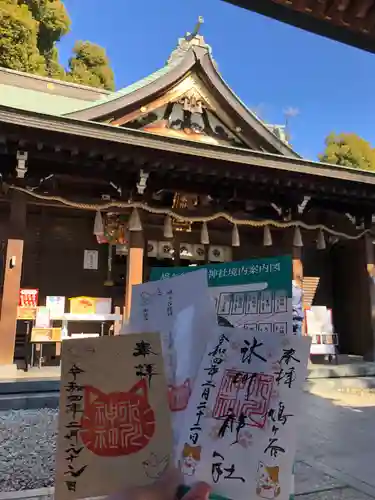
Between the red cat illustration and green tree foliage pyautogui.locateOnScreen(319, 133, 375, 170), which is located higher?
green tree foliage pyautogui.locateOnScreen(319, 133, 375, 170)

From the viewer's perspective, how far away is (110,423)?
1702 mm

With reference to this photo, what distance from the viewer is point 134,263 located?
334 inches

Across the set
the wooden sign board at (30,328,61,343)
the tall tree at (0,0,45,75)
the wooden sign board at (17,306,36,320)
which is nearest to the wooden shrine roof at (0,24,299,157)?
the wooden sign board at (17,306,36,320)

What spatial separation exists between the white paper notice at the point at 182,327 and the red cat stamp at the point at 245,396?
0.48 feet

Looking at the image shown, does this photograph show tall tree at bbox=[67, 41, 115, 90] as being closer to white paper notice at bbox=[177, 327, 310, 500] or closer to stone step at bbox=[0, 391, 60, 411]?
stone step at bbox=[0, 391, 60, 411]

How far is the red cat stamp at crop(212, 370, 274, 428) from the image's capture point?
1573 millimetres

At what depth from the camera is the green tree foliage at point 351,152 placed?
30203 millimetres

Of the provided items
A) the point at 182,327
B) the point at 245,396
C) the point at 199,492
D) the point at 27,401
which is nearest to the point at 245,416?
the point at 245,396

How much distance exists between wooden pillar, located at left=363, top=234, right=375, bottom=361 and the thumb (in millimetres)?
9402

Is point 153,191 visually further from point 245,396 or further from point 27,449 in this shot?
point 245,396

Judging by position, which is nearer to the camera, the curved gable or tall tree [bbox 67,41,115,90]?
the curved gable

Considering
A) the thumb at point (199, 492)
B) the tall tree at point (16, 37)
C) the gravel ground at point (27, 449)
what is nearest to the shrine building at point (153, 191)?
the gravel ground at point (27, 449)

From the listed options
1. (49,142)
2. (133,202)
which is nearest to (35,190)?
(49,142)

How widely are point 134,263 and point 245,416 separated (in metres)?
7.01
